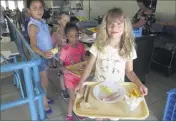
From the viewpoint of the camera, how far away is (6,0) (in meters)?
9.72

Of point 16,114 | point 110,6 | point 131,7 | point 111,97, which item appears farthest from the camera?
point 110,6

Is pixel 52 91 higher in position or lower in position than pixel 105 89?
lower

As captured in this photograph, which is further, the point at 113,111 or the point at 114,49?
the point at 114,49

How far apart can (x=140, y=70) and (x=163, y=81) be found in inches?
21.6

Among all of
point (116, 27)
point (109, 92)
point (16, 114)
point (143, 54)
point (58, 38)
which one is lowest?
point (16, 114)

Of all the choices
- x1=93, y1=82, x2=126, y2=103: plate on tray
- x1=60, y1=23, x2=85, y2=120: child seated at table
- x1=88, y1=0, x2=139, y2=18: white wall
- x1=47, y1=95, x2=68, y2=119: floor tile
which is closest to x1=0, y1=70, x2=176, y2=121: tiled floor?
x1=47, y1=95, x2=68, y2=119: floor tile

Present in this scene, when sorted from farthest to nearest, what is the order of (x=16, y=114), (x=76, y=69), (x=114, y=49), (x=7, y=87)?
(x=7, y=87), (x=16, y=114), (x=76, y=69), (x=114, y=49)

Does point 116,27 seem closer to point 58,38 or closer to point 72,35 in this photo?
point 72,35

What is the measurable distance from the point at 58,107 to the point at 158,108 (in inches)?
48.9

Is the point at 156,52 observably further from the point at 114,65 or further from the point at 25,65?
the point at 25,65

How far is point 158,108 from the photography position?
229cm

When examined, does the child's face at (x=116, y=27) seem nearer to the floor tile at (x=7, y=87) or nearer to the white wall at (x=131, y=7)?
the floor tile at (x=7, y=87)

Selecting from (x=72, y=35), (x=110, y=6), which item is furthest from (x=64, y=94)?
(x=110, y=6)

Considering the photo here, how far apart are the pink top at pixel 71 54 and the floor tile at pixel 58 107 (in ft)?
2.39
